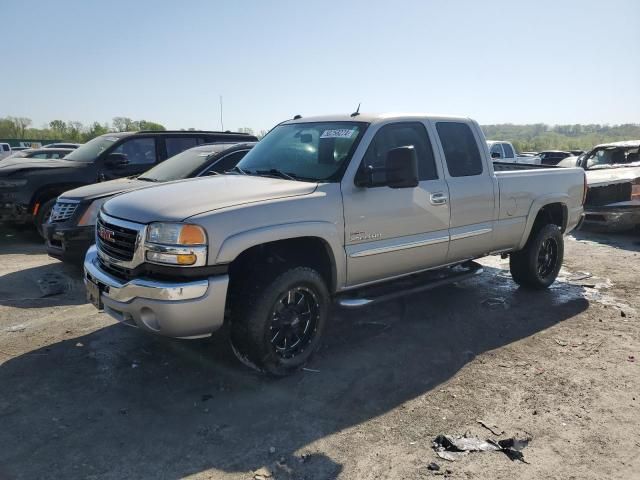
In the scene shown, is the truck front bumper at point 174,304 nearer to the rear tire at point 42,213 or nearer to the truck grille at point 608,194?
the rear tire at point 42,213

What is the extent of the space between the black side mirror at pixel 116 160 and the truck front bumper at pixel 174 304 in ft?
17.4

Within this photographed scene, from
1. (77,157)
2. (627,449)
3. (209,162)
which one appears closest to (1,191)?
(77,157)

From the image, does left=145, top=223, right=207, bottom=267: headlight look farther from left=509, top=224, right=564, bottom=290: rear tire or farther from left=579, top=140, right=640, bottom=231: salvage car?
left=579, top=140, right=640, bottom=231: salvage car

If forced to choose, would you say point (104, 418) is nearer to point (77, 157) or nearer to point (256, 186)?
point (256, 186)

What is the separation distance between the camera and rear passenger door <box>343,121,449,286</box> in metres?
4.28

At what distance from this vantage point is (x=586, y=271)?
757cm

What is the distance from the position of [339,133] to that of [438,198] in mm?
1114

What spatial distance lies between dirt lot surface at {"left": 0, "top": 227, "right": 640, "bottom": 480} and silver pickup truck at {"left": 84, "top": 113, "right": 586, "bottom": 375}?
1.47 ft

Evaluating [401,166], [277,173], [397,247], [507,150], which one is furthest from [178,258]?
[507,150]

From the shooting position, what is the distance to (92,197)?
21.1ft

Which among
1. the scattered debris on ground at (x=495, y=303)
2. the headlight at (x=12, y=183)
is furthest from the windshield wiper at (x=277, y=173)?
the headlight at (x=12, y=183)

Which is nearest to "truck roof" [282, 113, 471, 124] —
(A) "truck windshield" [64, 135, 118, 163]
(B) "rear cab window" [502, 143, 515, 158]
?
(A) "truck windshield" [64, 135, 118, 163]

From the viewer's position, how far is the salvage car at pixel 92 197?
6.26 meters

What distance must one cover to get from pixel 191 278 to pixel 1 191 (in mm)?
6548
